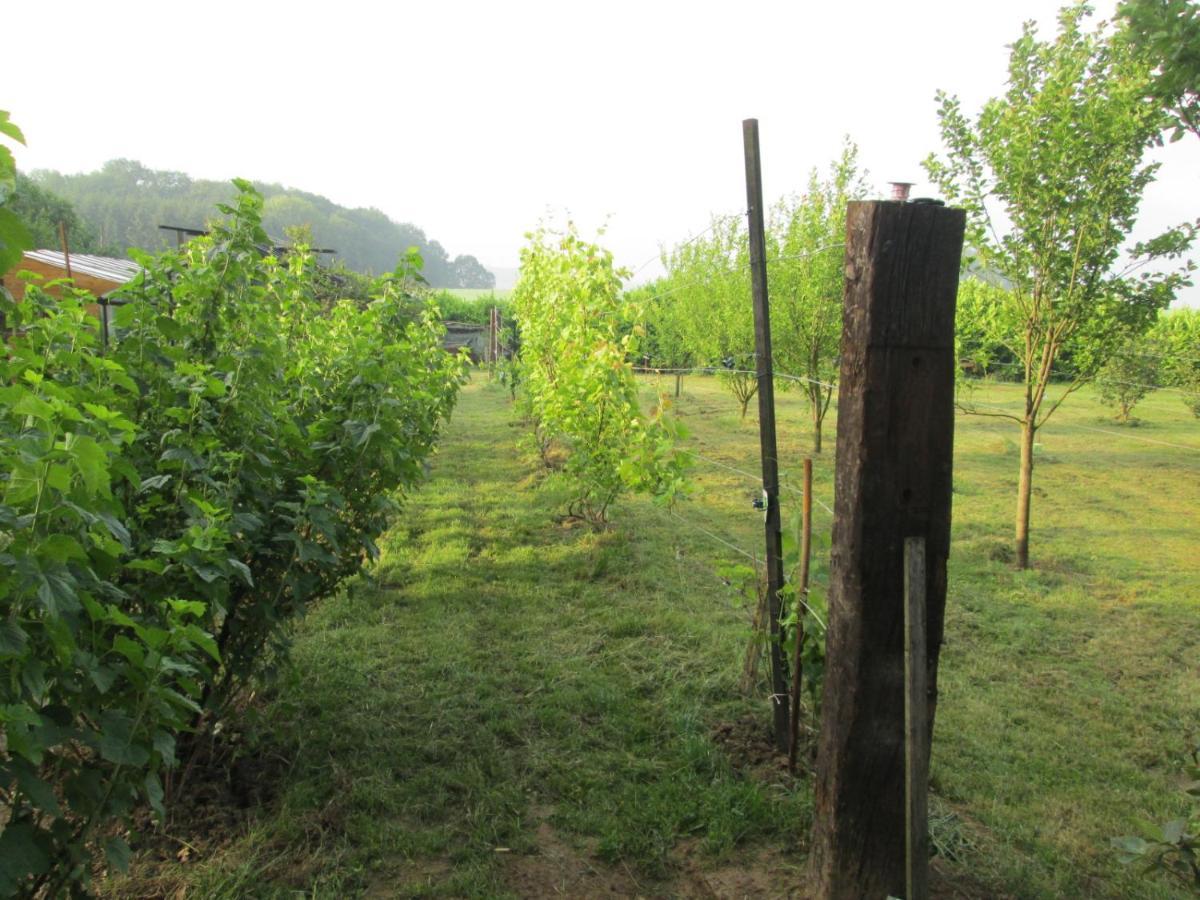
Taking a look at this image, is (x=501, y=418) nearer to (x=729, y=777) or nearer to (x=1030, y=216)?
(x=1030, y=216)

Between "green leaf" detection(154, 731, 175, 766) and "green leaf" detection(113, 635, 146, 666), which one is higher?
"green leaf" detection(113, 635, 146, 666)

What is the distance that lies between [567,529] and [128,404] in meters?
5.03

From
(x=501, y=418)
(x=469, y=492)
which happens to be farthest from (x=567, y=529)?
(x=501, y=418)

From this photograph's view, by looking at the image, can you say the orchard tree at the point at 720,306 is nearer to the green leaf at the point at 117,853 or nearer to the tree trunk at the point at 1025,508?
the tree trunk at the point at 1025,508

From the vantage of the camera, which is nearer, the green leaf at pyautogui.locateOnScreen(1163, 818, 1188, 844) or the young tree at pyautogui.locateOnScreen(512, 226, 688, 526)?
the green leaf at pyautogui.locateOnScreen(1163, 818, 1188, 844)

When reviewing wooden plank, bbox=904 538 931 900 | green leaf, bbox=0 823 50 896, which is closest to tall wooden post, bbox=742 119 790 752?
wooden plank, bbox=904 538 931 900

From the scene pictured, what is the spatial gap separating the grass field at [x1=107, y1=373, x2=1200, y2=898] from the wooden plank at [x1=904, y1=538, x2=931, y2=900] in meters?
0.56

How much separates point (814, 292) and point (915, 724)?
9.37 metres

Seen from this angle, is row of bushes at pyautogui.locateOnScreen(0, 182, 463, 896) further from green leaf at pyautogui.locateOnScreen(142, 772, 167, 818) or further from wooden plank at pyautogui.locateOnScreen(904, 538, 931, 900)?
wooden plank at pyautogui.locateOnScreen(904, 538, 931, 900)

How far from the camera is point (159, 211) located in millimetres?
58406

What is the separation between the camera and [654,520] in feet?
25.5

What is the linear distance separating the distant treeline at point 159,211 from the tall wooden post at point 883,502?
158 feet

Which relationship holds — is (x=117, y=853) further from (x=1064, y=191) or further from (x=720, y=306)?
(x=720, y=306)

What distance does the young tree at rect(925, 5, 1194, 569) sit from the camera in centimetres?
600
